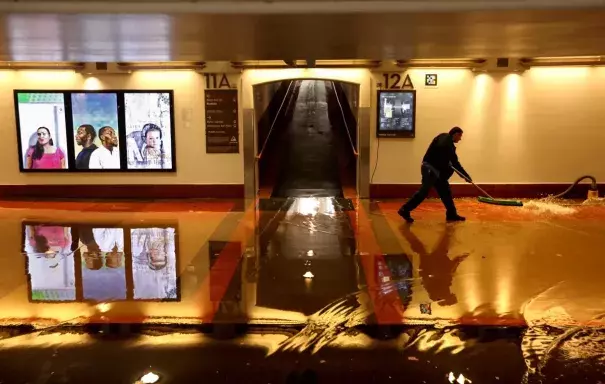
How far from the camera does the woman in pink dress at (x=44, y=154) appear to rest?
1190 cm

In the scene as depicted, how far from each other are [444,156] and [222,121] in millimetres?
4885

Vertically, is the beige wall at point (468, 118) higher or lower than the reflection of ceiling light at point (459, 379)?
higher

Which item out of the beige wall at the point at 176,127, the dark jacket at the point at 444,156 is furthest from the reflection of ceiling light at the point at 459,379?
the beige wall at the point at 176,127

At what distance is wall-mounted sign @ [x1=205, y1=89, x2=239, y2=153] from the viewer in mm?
11688

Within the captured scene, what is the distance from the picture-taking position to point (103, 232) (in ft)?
28.9

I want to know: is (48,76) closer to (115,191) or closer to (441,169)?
(115,191)

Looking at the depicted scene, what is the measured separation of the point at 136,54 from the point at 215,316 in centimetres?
514

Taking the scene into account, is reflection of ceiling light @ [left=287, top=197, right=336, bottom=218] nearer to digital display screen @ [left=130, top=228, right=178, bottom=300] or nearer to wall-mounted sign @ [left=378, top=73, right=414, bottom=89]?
digital display screen @ [left=130, top=228, right=178, bottom=300]

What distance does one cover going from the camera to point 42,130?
39.0 ft

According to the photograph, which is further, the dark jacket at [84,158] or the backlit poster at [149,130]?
the dark jacket at [84,158]

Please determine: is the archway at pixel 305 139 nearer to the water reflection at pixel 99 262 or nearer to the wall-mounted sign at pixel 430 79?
the wall-mounted sign at pixel 430 79

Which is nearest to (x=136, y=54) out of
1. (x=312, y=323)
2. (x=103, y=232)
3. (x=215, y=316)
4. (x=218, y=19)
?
(x=103, y=232)

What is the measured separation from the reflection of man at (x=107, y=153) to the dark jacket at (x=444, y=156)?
6.71 m

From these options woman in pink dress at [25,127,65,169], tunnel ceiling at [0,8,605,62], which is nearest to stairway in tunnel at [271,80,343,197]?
woman in pink dress at [25,127,65,169]
